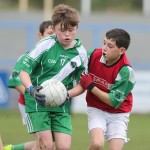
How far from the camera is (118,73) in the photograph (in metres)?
8.26

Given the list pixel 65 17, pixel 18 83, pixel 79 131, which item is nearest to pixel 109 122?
pixel 65 17

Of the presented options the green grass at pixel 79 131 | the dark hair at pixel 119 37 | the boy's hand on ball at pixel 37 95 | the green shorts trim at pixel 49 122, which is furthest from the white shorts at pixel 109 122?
the green grass at pixel 79 131

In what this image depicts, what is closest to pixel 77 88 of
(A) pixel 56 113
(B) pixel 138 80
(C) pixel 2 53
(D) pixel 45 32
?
(A) pixel 56 113

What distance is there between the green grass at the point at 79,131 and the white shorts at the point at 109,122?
7.70 feet

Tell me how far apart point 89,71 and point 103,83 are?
0.72 feet

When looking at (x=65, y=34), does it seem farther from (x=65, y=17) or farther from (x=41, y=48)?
(x=41, y=48)

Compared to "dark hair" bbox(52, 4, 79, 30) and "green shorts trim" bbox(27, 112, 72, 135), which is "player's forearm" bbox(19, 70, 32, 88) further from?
"dark hair" bbox(52, 4, 79, 30)

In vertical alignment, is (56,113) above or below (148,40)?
above

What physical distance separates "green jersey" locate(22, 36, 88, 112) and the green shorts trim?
0.06 m

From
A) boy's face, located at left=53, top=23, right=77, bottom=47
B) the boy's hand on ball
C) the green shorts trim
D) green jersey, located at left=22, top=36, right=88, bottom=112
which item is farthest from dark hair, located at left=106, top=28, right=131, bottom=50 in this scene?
the boy's hand on ball

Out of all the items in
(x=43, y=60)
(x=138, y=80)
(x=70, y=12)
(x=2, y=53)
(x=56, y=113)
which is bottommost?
(x=2, y=53)

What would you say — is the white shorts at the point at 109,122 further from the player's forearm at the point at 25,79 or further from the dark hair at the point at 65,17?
the dark hair at the point at 65,17

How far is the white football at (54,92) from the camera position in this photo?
763 cm

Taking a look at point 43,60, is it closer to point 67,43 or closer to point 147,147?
point 67,43
